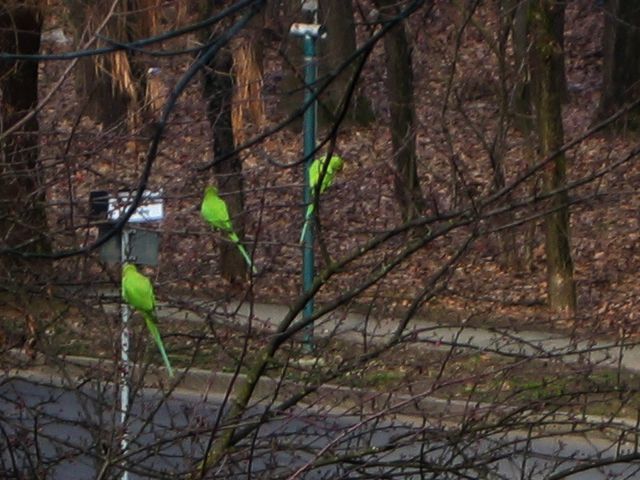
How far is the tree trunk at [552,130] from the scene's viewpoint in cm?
1345

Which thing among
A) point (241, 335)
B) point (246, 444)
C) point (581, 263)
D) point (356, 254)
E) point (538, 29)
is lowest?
point (581, 263)

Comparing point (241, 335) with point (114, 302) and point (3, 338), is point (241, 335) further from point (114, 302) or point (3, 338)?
point (3, 338)

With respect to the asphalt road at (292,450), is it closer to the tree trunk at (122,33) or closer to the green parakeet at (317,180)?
the green parakeet at (317,180)

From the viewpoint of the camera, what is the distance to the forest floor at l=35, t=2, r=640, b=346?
20.4 feet

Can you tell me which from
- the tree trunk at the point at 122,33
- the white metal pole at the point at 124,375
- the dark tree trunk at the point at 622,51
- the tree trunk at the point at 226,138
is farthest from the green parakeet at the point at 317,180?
the dark tree trunk at the point at 622,51

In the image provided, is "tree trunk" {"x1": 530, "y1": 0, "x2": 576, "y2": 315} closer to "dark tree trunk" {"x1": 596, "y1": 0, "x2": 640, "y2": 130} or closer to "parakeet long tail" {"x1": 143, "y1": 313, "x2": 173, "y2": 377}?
"parakeet long tail" {"x1": 143, "y1": 313, "x2": 173, "y2": 377}

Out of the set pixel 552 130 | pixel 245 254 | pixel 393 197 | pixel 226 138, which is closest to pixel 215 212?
pixel 245 254

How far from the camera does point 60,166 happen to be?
6.18 m

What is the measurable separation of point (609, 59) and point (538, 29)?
11.3 metres

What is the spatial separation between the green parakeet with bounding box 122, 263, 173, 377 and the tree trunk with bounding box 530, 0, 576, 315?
7.34 meters

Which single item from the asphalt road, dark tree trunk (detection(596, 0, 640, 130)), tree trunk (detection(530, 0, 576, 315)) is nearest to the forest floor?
tree trunk (detection(530, 0, 576, 315))

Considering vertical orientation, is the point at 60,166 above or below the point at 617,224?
above

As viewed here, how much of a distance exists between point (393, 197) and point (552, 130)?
2.86 meters

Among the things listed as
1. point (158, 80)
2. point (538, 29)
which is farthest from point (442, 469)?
point (538, 29)
